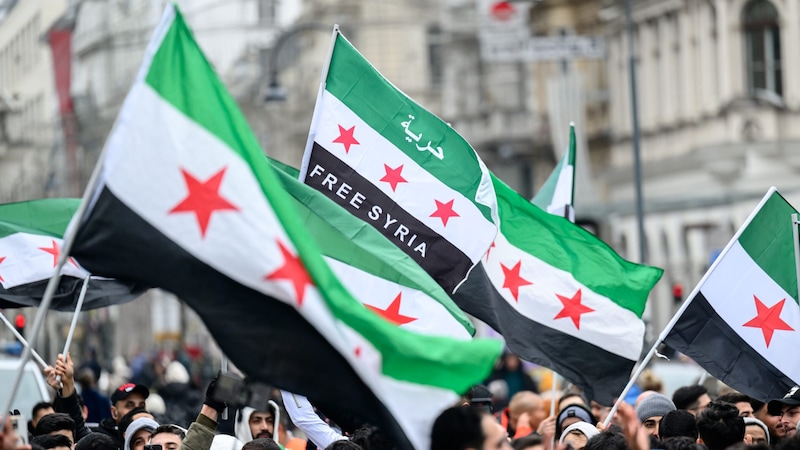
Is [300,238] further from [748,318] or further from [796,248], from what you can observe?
[796,248]

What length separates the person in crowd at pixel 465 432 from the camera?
751cm

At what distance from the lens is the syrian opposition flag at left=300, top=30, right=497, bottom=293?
37.9ft

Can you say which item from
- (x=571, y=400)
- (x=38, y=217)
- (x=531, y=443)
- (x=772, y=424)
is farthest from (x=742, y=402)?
(x=531, y=443)

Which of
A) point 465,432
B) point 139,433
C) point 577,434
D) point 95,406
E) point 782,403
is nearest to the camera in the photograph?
point 465,432

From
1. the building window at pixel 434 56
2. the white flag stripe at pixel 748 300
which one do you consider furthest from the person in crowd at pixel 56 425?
the building window at pixel 434 56

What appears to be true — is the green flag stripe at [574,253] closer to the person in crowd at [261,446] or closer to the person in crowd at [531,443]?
the person in crowd at [261,446]

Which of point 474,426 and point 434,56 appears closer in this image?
point 474,426

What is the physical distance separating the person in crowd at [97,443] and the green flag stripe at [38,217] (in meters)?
3.10

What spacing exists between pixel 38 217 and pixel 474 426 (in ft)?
20.8

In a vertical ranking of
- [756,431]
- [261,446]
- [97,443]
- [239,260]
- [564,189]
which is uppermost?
[239,260]

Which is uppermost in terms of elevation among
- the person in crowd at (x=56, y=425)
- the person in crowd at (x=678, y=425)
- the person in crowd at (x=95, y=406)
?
the person in crowd at (x=56, y=425)

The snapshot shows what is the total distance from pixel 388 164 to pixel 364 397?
12.7 feet

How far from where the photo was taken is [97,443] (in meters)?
10.1

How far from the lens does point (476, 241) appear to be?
461 inches
